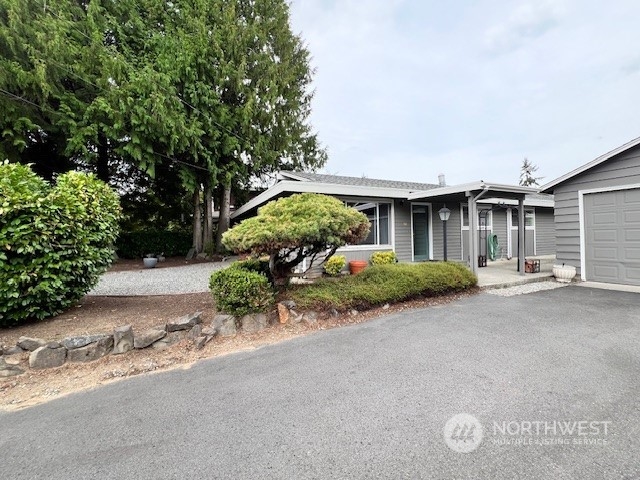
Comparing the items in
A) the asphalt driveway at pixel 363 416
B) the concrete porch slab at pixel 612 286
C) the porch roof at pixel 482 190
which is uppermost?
the porch roof at pixel 482 190

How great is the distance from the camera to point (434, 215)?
1037 centimetres

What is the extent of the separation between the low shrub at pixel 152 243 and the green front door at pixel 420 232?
12279mm

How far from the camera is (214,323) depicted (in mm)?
3975

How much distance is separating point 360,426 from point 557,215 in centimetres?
855

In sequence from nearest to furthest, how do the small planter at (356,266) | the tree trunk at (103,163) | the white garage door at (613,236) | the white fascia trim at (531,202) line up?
the white garage door at (613,236) → the small planter at (356,266) → the white fascia trim at (531,202) → the tree trunk at (103,163)

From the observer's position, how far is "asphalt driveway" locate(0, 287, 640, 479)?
174 cm

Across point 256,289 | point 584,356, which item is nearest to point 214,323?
point 256,289

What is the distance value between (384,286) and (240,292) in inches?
100

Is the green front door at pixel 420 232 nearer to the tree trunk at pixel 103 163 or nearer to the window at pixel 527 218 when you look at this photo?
the window at pixel 527 218

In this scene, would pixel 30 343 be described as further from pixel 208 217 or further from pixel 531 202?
pixel 531 202

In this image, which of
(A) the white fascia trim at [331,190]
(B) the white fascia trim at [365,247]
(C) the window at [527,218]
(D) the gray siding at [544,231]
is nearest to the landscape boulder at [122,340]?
(A) the white fascia trim at [331,190]

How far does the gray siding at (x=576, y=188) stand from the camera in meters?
6.35

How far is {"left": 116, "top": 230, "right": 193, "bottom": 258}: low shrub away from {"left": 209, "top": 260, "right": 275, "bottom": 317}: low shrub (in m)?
12.8

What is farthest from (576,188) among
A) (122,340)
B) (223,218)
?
(223,218)
